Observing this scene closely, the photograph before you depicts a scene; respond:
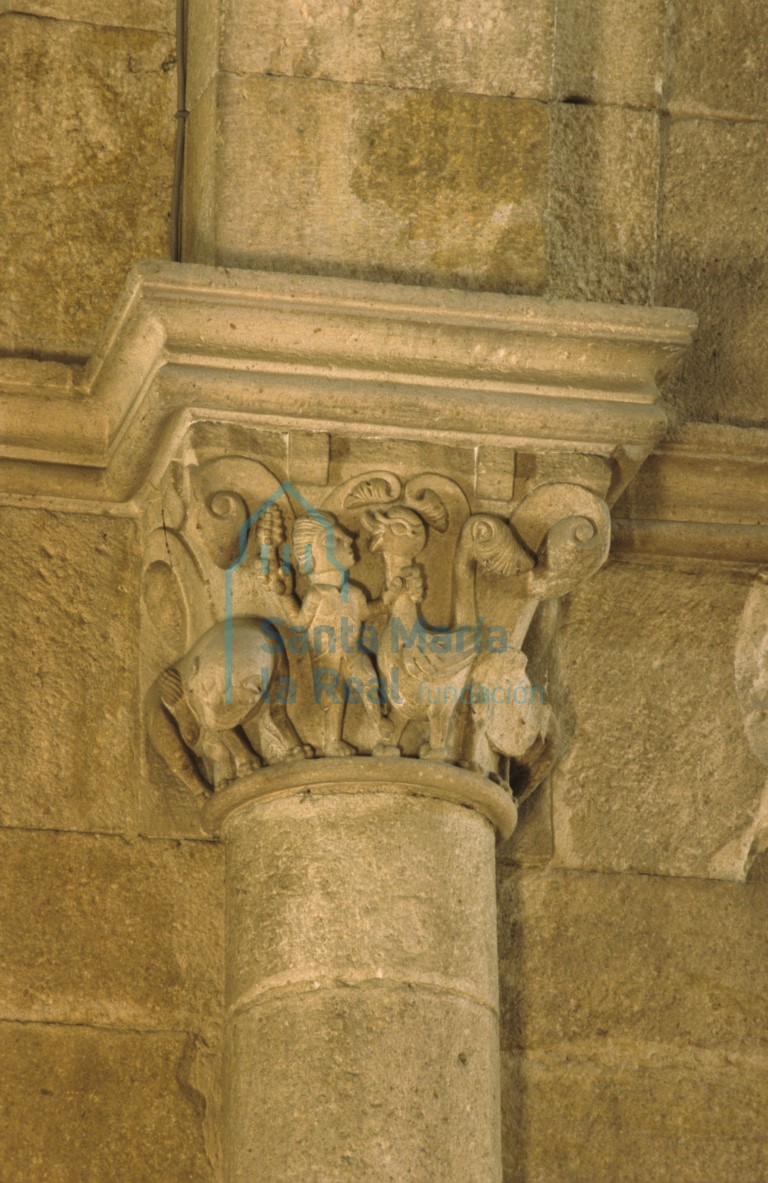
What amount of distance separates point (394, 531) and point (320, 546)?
0.11 metres

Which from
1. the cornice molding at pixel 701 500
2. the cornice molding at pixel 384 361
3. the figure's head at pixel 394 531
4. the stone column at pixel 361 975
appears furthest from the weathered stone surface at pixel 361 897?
the cornice molding at pixel 701 500

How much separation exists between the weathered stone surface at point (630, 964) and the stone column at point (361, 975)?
0.96 feet

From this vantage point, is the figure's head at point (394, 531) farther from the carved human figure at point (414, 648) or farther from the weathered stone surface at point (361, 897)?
the weathered stone surface at point (361, 897)

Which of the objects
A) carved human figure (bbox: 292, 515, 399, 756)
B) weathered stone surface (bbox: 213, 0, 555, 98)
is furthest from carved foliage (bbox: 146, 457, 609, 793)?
weathered stone surface (bbox: 213, 0, 555, 98)

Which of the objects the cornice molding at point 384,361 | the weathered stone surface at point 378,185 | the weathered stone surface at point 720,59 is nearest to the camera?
the cornice molding at point 384,361

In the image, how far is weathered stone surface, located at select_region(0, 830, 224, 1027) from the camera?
138 inches

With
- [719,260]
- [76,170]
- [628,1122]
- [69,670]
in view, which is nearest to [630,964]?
[628,1122]

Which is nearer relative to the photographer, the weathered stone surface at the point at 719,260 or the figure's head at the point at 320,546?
the figure's head at the point at 320,546

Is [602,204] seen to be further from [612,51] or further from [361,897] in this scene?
[361,897]

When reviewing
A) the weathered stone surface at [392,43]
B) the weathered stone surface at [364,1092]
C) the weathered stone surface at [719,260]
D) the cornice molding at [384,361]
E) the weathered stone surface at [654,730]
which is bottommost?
the weathered stone surface at [364,1092]

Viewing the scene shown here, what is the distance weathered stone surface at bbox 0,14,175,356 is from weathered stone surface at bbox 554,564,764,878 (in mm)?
939

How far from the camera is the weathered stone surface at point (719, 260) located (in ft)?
12.7

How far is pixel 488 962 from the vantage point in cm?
334

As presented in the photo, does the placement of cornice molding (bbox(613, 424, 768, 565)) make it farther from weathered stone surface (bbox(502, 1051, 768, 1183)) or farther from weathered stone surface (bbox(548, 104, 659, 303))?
weathered stone surface (bbox(502, 1051, 768, 1183))
